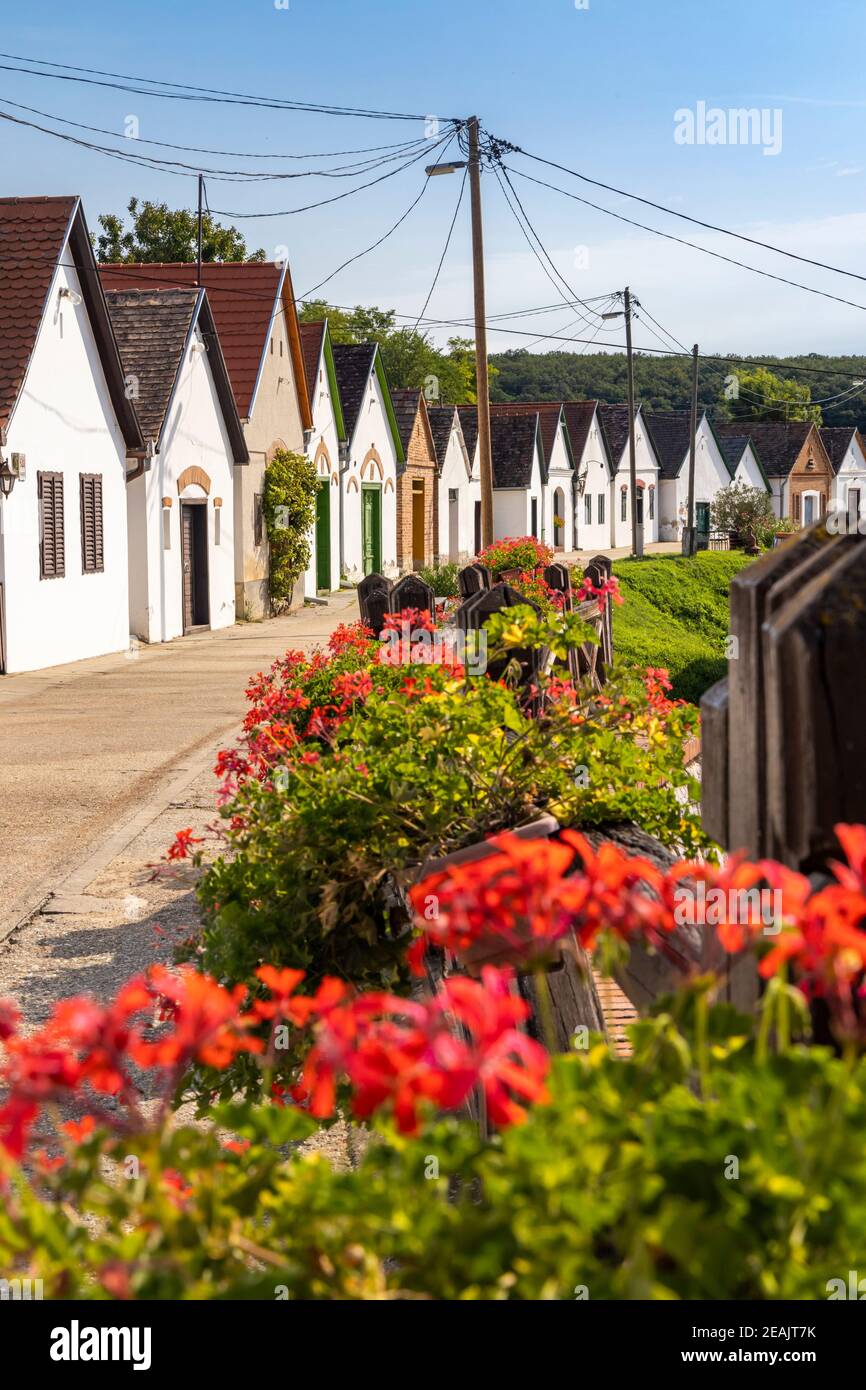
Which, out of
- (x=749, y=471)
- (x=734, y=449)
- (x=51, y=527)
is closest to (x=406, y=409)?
(x=51, y=527)

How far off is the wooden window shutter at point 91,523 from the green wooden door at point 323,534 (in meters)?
12.7

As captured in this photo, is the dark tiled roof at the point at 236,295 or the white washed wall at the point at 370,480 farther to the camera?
the white washed wall at the point at 370,480

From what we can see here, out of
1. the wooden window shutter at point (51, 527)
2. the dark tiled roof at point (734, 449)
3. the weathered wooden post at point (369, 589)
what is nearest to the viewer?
the weathered wooden post at point (369, 589)

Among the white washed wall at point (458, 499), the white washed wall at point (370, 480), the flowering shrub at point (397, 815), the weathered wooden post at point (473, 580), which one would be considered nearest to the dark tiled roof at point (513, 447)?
the white washed wall at point (458, 499)

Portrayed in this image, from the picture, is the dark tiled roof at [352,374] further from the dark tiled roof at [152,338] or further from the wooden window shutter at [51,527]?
the wooden window shutter at [51,527]

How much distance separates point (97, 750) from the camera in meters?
11.9

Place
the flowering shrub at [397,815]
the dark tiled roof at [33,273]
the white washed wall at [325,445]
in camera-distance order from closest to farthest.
A: the flowering shrub at [397,815] → the dark tiled roof at [33,273] → the white washed wall at [325,445]

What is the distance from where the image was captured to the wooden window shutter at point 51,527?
60.6ft

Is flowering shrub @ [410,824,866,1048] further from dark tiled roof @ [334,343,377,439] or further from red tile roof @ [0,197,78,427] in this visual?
dark tiled roof @ [334,343,377,439]

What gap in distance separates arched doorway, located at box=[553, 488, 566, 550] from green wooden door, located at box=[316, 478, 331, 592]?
2585 cm

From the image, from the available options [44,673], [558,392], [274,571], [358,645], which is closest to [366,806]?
[358,645]

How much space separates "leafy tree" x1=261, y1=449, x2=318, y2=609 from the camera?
2794 centimetres
